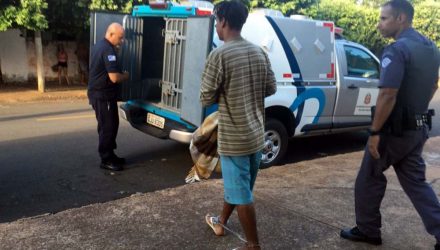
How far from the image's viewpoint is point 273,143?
253 inches

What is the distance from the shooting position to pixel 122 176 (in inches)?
236

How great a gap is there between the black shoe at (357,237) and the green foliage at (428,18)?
2333 centimetres

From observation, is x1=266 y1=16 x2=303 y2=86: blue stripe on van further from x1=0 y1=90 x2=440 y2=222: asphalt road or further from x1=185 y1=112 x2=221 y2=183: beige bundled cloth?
x1=185 y1=112 x2=221 y2=183: beige bundled cloth

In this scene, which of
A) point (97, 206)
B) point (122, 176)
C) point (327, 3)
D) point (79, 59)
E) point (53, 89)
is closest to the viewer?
point (97, 206)

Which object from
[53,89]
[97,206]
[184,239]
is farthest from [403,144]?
[53,89]

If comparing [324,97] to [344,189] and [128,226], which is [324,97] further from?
[128,226]

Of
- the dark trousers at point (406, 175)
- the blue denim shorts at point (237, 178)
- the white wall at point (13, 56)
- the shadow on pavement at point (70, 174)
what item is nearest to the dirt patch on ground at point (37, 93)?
the white wall at point (13, 56)

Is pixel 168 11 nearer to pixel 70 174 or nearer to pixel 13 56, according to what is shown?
pixel 70 174

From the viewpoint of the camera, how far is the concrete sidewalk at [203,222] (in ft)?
12.1

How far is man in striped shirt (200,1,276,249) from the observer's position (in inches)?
119

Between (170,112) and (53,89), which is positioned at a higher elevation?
(170,112)

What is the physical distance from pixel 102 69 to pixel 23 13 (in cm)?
816

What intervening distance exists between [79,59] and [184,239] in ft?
52.8

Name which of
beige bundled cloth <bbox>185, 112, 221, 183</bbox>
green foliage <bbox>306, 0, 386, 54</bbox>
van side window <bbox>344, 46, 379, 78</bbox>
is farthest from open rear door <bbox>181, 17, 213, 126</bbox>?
green foliage <bbox>306, 0, 386, 54</bbox>
